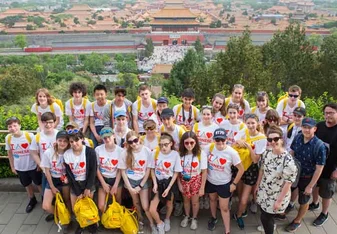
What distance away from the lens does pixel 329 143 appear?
3043 millimetres

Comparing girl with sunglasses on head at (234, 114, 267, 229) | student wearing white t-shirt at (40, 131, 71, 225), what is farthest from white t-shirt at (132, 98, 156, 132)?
girl with sunglasses on head at (234, 114, 267, 229)

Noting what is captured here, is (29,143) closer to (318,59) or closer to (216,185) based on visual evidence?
(216,185)

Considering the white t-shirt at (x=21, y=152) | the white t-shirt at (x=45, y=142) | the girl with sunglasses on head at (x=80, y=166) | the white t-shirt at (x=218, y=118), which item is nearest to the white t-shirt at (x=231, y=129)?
the white t-shirt at (x=218, y=118)

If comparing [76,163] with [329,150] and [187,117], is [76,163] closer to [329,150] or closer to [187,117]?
[187,117]

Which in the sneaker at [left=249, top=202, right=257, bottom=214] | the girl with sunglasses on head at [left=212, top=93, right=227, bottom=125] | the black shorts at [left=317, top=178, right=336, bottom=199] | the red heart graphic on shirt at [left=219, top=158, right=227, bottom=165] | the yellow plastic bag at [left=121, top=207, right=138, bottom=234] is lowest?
the sneaker at [left=249, top=202, right=257, bottom=214]

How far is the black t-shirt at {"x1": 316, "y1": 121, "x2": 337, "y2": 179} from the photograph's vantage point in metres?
3.02

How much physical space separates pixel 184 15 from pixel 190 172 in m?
43.9

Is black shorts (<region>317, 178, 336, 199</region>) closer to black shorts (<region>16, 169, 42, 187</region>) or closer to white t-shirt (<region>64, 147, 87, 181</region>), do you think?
white t-shirt (<region>64, 147, 87, 181</region>)

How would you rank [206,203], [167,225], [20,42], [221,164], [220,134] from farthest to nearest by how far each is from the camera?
1. [20,42]
2. [206,203]
3. [167,225]
4. [221,164]
5. [220,134]

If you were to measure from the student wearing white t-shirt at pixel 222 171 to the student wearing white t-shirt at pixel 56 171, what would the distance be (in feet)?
4.06

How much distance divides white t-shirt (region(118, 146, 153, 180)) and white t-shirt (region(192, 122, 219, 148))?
19.7 inches

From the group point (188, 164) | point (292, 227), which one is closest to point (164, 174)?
point (188, 164)

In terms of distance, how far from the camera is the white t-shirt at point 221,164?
295 centimetres

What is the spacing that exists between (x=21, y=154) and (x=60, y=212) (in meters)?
0.69
